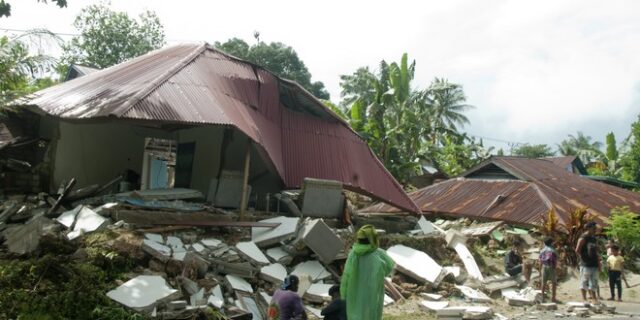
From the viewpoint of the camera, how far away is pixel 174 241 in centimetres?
991

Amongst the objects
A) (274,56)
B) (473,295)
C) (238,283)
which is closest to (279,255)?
(238,283)

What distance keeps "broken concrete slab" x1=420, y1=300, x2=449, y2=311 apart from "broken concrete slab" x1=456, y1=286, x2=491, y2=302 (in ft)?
3.20

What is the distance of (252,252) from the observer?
33.8ft

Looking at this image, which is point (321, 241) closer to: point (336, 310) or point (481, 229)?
point (336, 310)

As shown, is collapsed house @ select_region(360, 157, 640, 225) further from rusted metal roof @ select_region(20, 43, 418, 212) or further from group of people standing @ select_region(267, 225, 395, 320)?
group of people standing @ select_region(267, 225, 395, 320)

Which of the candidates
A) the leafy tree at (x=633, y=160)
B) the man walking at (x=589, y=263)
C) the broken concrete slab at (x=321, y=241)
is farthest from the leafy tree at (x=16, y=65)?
the leafy tree at (x=633, y=160)

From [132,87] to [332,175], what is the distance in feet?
17.7

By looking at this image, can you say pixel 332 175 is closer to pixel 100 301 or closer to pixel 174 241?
pixel 174 241

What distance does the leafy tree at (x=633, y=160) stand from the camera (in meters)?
34.2

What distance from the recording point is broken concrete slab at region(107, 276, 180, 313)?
7758 millimetres

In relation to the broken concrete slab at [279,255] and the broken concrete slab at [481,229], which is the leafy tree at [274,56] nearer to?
the broken concrete slab at [481,229]

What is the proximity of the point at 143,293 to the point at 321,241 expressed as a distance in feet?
12.4

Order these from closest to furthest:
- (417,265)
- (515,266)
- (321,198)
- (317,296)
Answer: (317,296), (417,265), (321,198), (515,266)

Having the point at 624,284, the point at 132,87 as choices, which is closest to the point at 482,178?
the point at 624,284
